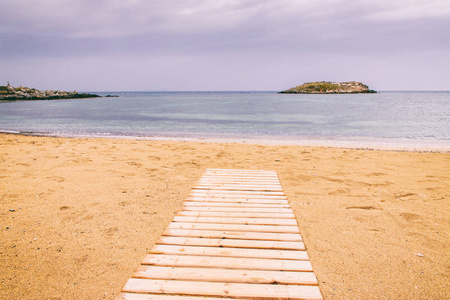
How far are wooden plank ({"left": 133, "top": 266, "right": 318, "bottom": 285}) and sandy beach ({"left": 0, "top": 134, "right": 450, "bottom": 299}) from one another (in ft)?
1.12

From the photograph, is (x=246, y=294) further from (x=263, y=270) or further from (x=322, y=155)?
(x=322, y=155)

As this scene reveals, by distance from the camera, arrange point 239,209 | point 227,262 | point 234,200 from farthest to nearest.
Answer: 1. point 234,200
2. point 239,209
3. point 227,262

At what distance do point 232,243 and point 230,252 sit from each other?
0.21m

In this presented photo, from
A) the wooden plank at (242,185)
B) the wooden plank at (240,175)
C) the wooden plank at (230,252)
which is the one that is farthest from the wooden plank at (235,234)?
the wooden plank at (240,175)

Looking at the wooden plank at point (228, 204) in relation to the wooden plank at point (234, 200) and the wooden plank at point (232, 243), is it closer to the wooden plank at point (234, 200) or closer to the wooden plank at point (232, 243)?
the wooden plank at point (234, 200)

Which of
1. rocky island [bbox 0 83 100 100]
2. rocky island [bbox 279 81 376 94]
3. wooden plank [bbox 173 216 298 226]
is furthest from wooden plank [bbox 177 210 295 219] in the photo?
rocky island [bbox 279 81 376 94]

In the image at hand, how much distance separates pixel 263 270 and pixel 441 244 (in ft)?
9.49

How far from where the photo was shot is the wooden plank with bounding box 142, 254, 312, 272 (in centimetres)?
308

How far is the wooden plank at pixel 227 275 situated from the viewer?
9.40ft

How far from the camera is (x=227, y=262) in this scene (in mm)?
3162

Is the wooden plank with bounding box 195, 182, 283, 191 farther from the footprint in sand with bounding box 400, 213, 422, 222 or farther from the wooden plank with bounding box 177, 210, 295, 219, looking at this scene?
the footprint in sand with bounding box 400, 213, 422, 222

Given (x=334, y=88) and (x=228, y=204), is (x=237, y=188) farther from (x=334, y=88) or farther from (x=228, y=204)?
(x=334, y=88)

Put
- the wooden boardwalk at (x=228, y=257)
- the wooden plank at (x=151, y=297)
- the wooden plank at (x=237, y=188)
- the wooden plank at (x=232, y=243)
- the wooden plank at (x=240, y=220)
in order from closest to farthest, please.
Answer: the wooden plank at (x=151, y=297) → the wooden boardwalk at (x=228, y=257) → the wooden plank at (x=232, y=243) → the wooden plank at (x=240, y=220) → the wooden plank at (x=237, y=188)

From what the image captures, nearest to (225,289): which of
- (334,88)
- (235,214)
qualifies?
(235,214)
